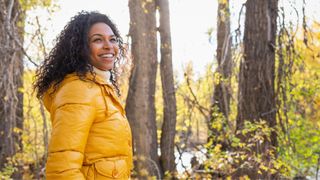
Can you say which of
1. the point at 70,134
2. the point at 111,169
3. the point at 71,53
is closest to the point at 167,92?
the point at 71,53

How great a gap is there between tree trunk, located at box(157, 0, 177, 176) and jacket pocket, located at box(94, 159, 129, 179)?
848 centimetres

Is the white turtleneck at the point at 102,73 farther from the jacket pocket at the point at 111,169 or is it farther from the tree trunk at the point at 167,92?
the tree trunk at the point at 167,92

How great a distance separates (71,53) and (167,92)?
8.95 meters

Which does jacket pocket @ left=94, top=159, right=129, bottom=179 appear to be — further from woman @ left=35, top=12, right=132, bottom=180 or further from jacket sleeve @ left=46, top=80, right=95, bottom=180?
jacket sleeve @ left=46, top=80, right=95, bottom=180

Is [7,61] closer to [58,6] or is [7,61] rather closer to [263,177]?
[58,6]

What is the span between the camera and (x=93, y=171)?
2502mm

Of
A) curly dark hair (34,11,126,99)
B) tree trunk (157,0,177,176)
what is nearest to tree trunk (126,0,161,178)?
tree trunk (157,0,177,176)

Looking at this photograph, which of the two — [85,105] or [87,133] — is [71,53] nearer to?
[85,105]

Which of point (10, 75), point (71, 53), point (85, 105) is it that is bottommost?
point (85, 105)

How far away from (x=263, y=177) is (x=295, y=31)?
190cm

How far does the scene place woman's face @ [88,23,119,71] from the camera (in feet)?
8.95

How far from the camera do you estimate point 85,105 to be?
96.5 inches

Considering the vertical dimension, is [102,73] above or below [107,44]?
below

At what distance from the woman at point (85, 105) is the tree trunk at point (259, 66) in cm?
411
